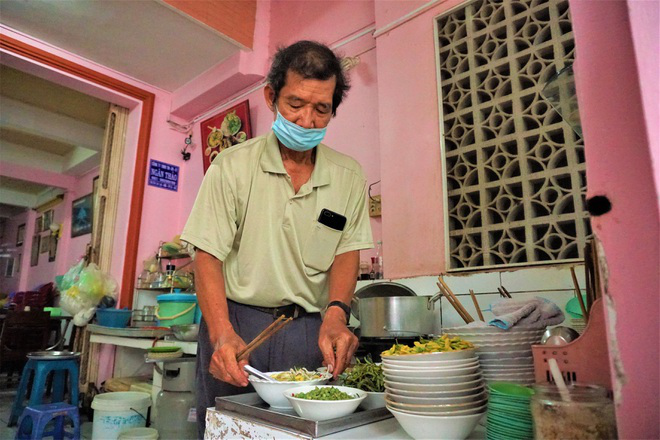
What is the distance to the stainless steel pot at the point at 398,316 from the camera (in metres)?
1.97

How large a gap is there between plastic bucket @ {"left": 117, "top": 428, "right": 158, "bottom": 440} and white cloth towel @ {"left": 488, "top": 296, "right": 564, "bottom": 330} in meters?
2.48

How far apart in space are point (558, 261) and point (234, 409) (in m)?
1.70

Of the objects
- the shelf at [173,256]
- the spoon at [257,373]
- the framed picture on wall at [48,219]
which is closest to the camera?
the spoon at [257,373]

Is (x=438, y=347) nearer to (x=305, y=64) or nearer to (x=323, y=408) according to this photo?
(x=323, y=408)

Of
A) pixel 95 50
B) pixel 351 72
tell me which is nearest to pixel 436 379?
pixel 351 72

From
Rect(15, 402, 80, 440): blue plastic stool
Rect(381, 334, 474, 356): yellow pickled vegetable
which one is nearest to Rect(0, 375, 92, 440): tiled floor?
Rect(15, 402, 80, 440): blue plastic stool

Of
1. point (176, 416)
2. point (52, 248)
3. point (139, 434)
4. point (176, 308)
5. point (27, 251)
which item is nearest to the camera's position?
point (139, 434)

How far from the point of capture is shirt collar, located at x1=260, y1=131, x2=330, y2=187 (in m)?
1.56

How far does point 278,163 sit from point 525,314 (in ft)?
3.20

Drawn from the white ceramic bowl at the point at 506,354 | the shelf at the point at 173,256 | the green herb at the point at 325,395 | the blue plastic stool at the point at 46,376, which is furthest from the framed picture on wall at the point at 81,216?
the white ceramic bowl at the point at 506,354

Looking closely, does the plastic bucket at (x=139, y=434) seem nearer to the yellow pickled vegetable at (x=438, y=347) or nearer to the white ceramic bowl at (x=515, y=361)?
the yellow pickled vegetable at (x=438, y=347)

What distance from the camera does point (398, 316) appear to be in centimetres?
198

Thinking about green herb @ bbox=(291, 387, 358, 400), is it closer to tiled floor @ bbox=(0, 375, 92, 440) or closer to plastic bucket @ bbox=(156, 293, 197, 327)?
plastic bucket @ bbox=(156, 293, 197, 327)

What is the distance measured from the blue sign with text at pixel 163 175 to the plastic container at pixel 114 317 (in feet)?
4.76
